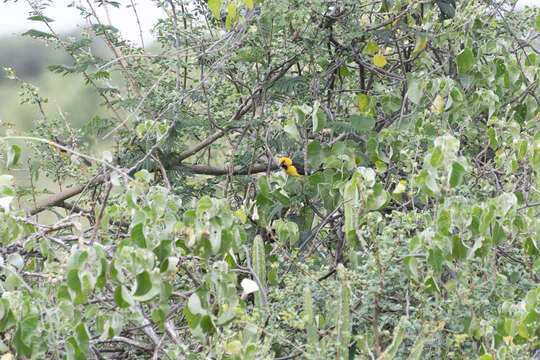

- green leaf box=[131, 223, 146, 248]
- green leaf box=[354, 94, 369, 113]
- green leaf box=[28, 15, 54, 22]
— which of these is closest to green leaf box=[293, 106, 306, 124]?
green leaf box=[354, 94, 369, 113]

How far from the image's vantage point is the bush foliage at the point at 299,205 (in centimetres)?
137

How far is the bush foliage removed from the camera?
1366mm

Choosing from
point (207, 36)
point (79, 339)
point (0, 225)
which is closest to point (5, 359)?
point (79, 339)

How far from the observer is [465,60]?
230 centimetres

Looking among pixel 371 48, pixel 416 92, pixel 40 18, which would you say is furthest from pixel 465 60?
pixel 40 18

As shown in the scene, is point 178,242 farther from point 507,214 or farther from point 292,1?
point 292,1

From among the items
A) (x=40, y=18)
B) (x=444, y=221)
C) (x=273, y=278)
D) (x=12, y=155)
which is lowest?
(x=273, y=278)

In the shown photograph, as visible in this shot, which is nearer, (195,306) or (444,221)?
(195,306)

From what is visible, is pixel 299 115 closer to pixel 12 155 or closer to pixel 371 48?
pixel 371 48

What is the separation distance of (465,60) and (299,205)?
0.83 metres

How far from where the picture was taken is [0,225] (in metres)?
1.43

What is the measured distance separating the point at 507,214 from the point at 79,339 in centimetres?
103

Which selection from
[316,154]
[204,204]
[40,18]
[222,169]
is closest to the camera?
[204,204]

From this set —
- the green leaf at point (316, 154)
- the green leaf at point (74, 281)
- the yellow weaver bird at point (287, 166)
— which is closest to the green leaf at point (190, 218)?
the green leaf at point (74, 281)
